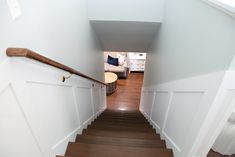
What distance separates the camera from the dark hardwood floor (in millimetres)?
5250

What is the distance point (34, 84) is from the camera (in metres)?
1.00

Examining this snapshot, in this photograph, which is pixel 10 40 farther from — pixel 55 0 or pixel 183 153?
pixel 183 153

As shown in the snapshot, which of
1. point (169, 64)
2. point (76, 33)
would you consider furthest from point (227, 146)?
point (76, 33)

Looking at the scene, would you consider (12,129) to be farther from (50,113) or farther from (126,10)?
(126,10)

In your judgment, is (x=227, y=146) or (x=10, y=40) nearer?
(x=10, y=40)

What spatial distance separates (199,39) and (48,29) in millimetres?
1128

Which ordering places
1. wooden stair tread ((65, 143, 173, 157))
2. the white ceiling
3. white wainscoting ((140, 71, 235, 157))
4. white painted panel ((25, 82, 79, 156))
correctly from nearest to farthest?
white wainscoting ((140, 71, 235, 157)) → white painted panel ((25, 82, 79, 156)) → wooden stair tread ((65, 143, 173, 157)) → the white ceiling

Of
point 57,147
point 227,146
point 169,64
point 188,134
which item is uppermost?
point 169,64

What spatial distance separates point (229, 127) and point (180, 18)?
1.28 meters

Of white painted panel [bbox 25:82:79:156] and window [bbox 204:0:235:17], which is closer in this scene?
window [bbox 204:0:235:17]

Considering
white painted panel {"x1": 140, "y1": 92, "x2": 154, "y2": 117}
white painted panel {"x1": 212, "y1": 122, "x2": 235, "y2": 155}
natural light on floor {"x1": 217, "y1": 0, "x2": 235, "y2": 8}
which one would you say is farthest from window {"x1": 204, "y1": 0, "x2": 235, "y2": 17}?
white painted panel {"x1": 140, "y1": 92, "x2": 154, "y2": 117}

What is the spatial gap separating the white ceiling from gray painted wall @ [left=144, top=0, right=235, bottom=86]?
922mm

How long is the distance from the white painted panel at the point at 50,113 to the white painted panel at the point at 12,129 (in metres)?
0.07

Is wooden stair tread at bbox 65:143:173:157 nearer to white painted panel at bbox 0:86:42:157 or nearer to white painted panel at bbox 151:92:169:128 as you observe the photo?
white painted panel at bbox 151:92:169:128
